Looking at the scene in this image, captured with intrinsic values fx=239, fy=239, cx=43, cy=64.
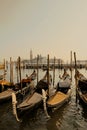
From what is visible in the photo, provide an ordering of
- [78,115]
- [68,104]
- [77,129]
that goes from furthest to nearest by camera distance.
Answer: [68,104]
[78,115]
[77,129]

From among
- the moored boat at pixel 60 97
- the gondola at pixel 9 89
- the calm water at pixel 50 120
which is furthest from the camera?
the gondola at pixel 9 89

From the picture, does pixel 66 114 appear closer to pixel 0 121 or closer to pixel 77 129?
pixel 77 129

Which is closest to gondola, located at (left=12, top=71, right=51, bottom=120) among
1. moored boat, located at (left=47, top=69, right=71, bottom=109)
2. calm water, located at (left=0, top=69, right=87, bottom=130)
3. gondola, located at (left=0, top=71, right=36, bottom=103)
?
calm water, located at (left=0, top=69, right=87, bottom=130)

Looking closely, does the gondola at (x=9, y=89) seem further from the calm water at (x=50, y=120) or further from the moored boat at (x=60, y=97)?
the moored boat at (x=60, y=97)

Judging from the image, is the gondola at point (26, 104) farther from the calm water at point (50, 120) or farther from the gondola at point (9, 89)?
the gondola at point (9, 89)

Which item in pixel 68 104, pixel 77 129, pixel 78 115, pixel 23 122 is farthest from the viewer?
pixel 68 104

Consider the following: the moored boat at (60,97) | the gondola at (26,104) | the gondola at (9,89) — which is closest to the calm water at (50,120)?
the gondola at (26,104)

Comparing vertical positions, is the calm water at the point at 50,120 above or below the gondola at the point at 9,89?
below

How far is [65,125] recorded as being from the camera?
1492 cm

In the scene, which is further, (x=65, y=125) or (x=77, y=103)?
(x=77, y=103)

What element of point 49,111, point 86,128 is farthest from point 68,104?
point 86,128

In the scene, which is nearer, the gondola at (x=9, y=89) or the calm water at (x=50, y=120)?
the calm water at (x=50, y=120)

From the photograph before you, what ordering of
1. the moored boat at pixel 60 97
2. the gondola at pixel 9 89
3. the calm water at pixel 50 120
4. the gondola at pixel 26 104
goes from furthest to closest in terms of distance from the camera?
the gondola at pixel 9 89 < the moored boat at pixel 60 97 < the calm water at pixel 50 120 < the gondola at pixel 26 104

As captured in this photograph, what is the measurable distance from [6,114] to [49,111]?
3672 mm
